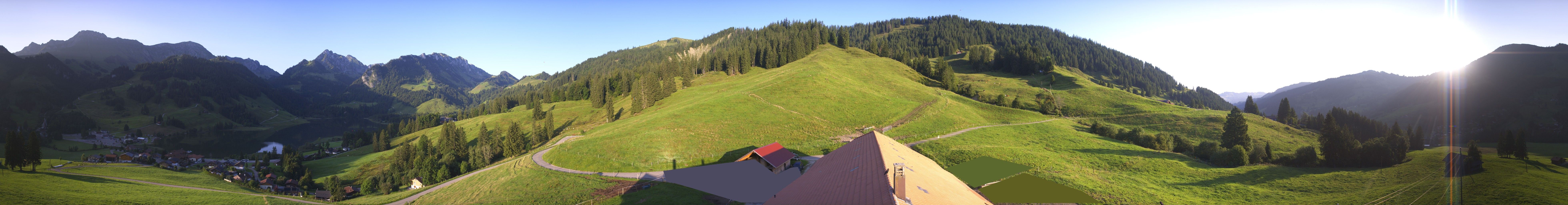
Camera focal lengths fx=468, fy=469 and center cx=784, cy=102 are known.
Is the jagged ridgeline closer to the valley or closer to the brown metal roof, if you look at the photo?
the valley

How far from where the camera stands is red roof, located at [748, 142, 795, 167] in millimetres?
36125

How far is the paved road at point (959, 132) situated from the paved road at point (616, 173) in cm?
2029

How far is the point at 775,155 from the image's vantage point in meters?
37.4

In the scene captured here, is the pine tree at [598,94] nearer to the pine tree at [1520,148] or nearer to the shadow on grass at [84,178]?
the shadow on grass at [84,178]

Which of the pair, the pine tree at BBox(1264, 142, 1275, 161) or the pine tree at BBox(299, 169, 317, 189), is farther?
the pine tree at BBox(299, 169, 317, 189)

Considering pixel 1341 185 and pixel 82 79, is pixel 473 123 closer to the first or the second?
pixel 1341 185

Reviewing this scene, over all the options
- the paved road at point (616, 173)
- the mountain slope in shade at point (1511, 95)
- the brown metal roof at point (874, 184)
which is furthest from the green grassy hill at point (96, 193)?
the mountain slope in shade at point (1511, 95)

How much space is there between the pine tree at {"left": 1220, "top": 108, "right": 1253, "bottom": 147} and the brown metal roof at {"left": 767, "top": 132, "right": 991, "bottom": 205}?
1969 inches

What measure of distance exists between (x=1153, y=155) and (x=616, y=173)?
154 ft

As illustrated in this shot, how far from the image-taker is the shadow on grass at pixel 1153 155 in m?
36.9

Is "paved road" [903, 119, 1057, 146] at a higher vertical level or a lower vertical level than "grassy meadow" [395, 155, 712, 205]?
higher

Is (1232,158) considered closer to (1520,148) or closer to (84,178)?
(1520,148)

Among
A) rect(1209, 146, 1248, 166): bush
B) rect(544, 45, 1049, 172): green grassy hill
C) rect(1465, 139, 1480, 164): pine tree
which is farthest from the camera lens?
→ rect(544, 45, 1049, 172): green grassy hill

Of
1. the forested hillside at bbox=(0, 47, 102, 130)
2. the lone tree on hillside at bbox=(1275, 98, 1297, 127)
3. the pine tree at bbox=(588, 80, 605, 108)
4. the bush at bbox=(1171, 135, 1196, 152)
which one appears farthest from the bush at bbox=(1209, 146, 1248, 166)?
the forested hillside at bbox=(0, 47, 102, 130)
